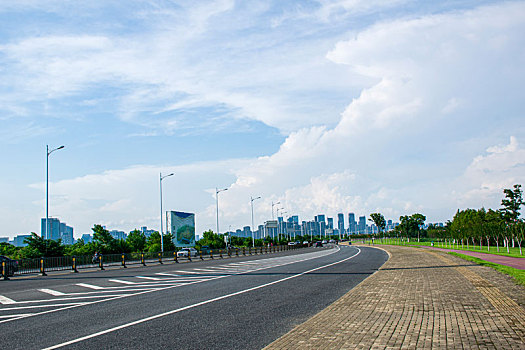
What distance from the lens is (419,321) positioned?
9234mm

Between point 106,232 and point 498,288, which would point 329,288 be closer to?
point 498,288

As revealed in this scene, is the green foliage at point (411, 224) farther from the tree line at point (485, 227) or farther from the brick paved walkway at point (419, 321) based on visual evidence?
the brick paved walkway at point (419, 321)

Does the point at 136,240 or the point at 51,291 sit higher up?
the point at 136,240

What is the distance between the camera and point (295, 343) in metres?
7.57

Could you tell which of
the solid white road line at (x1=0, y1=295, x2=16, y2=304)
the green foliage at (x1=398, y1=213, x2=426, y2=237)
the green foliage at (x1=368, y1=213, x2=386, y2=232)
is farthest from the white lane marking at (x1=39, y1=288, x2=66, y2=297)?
the green foliage at (x1=368, y1=213, x2=386, y2=232)

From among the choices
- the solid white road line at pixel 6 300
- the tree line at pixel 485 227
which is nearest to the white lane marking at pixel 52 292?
the solid white road line at pixel 6 300

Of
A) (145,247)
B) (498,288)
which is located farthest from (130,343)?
(145,247)

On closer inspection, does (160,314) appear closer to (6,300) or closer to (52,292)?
(6,300)

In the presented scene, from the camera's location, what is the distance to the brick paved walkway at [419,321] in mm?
7391

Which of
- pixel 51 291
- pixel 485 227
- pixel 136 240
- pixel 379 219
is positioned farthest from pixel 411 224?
pixel 51 291

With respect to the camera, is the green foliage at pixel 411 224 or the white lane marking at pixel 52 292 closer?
the white lane marking at pixel 52 292

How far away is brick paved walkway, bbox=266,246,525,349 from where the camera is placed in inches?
291

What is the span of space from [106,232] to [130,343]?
54842mm

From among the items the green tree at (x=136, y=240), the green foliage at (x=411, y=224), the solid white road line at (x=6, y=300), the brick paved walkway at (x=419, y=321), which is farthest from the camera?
the green foliage at (x=411, y=224)
